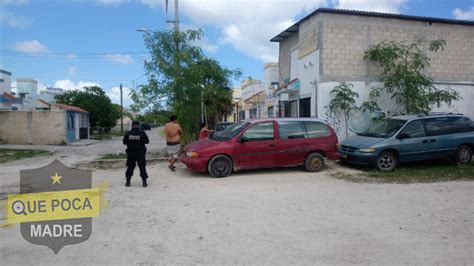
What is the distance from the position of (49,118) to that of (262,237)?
21833mm

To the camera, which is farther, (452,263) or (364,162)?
(364,162)

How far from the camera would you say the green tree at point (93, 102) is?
117 feet

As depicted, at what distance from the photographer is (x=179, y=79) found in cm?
1321

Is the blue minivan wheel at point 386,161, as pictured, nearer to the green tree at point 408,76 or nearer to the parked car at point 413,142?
the parked car at point 413,142

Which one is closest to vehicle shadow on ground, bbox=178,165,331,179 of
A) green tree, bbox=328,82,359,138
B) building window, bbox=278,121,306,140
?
building window, bbox=278,121,306,140

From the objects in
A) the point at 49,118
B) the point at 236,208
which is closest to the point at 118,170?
the point at 236,208

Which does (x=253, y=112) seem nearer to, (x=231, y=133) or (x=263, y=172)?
(x=263, y=172)

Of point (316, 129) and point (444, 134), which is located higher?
point (316, 129)

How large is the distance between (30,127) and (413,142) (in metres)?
22.5

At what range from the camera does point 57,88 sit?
63031 millimetres

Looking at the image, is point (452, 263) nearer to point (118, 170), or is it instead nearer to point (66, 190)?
point (66, 190)

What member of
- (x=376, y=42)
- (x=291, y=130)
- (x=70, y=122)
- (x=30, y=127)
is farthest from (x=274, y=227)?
(x=70, y=122)

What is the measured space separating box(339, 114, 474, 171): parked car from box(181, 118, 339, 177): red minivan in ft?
2.84

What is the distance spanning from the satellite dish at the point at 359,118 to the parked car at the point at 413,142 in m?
2.77
